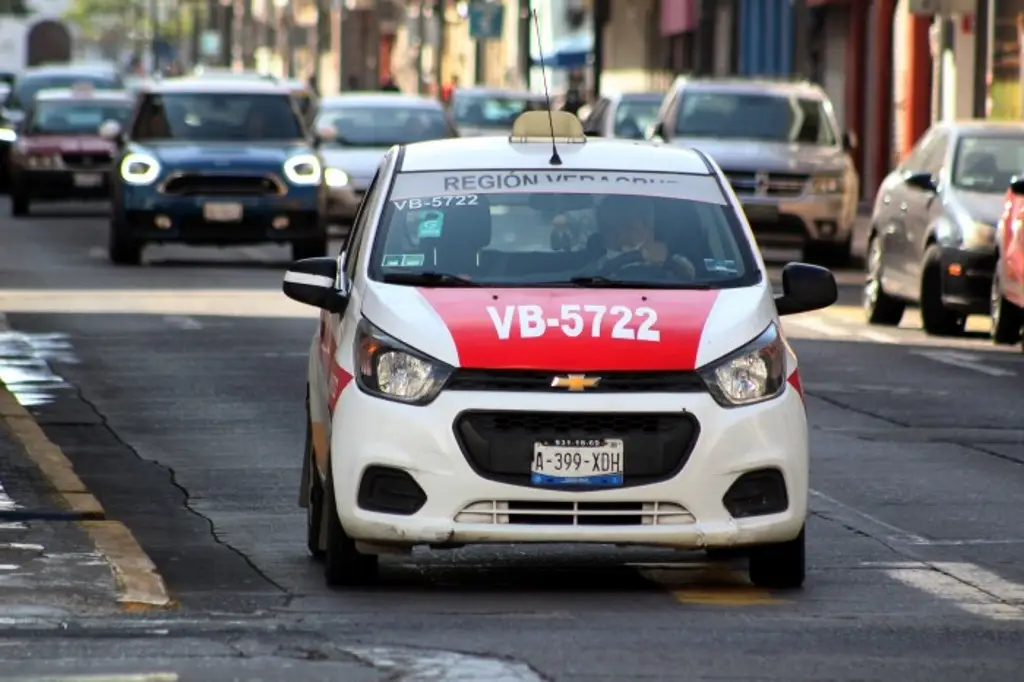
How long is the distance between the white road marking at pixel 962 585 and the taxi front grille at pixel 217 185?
19.1 metres

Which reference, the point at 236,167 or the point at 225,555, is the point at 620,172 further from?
the point at 236,167

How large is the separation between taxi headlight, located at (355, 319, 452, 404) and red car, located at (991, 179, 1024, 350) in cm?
1196

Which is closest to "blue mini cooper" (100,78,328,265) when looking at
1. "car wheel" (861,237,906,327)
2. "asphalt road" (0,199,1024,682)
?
"car wheel" (861,237,906,327)

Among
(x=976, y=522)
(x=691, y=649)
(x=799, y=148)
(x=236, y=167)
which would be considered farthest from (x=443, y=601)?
(x=799, y=148)

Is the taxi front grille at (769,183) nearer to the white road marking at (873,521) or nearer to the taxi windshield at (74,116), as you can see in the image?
the taxi windshield at (74,116)

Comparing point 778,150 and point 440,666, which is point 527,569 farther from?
point 778,150

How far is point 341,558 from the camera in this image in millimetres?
10719

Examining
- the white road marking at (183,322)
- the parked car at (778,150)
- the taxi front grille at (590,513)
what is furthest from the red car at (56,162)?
the taxi front grille at (590,513)

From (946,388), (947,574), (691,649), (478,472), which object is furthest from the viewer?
(946,388)

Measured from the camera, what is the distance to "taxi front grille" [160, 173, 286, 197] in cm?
3011

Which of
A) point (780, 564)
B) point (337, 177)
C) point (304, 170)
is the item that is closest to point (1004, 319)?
point (304, 170)

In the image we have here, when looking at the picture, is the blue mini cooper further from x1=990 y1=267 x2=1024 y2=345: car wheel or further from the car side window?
the car side window

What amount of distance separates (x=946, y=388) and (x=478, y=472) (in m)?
9.49

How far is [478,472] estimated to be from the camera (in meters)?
10.3
